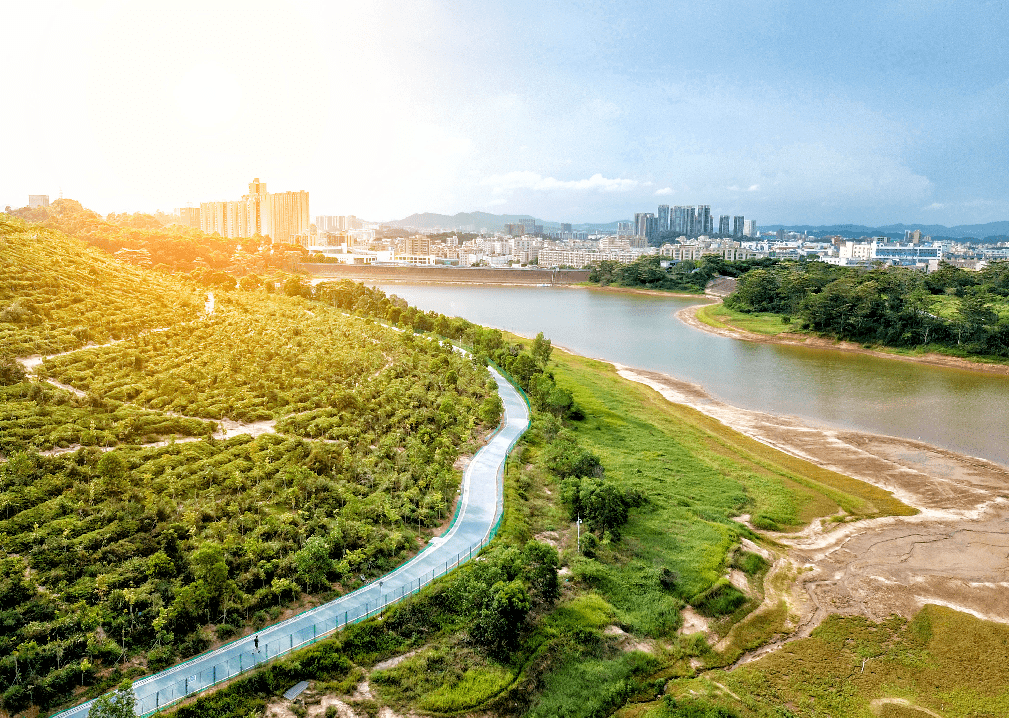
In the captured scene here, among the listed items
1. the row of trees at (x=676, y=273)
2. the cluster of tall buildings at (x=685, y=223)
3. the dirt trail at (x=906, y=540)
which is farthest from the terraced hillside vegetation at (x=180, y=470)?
the cluster of tall buildings at (x=685, y=223)

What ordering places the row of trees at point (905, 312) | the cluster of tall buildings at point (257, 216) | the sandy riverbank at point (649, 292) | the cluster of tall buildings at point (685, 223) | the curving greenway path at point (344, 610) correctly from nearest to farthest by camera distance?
the curving greenway path at point (344, 610) < the row of trees at point (905, 312) < the sandy riverbank at point (649, 292) < the cluster of tall buildings at point (257, 216) < the cluster of tall buildings at point (685, 223)

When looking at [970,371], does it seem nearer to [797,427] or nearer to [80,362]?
[797,427]

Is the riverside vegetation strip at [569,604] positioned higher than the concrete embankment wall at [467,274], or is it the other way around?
the concrete embankment wall at [467,274]

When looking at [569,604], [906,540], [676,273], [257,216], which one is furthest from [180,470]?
[257,216]

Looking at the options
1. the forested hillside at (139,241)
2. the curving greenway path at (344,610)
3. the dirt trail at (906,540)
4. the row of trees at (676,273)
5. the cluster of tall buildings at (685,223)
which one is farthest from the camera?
the cluster of tall buildings at (685,223)

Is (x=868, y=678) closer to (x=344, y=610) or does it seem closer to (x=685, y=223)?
(x=344, y=610)

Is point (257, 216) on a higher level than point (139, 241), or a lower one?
higher

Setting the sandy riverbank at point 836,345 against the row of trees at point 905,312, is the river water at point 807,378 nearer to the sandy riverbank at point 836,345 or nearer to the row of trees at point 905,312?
the sandy riverbank at point 836,345

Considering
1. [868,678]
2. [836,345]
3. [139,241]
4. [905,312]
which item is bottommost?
[868,678]

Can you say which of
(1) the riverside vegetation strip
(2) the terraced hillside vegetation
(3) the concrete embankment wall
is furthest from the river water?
(3) the concrete embankment wall
